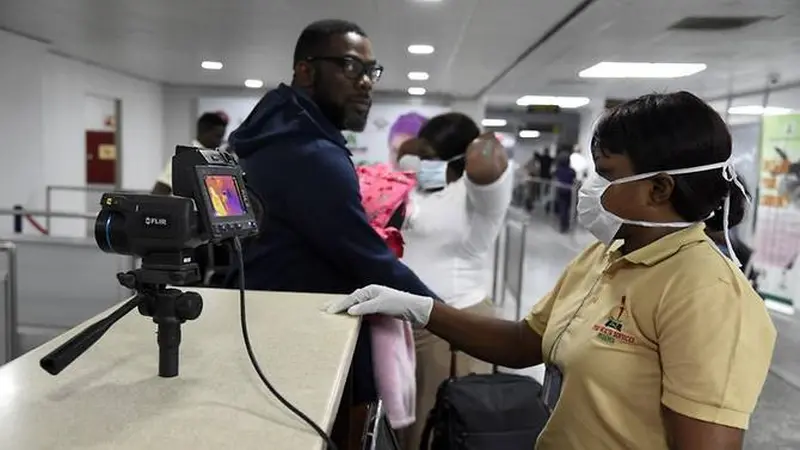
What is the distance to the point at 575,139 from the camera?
19.9 metres

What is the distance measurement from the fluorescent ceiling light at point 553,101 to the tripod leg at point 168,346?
1143 centimetres

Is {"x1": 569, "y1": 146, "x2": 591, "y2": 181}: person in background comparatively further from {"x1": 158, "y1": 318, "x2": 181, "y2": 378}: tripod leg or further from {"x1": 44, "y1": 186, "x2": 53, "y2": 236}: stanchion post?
{"x1": 158, "y1": 318, "x2": 181, "y2": 378}: tripod leg

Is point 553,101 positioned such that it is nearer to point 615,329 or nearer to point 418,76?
point 418,76

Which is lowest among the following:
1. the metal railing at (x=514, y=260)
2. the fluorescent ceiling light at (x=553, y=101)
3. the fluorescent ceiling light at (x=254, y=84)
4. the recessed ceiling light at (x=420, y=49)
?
the metal railing at (x=514, y=260)

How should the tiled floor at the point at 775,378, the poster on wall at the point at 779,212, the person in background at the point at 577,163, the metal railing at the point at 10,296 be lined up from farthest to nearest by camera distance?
1. the person in background at the point at 577,163
2. the poster on wall at the point at 779,212
3. the tiled floor at the point at 775,378
4. the metal railing at the point at 10,296

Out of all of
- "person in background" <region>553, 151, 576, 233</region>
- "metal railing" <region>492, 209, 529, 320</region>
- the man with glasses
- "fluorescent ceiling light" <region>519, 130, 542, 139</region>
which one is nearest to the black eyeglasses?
the man with glasses

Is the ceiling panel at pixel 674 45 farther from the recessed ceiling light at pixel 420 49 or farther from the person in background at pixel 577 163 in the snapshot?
the person in background at pixel 577 163

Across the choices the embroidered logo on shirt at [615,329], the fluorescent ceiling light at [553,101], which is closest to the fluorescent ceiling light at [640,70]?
the fluorescent ceiling light at [553,101]

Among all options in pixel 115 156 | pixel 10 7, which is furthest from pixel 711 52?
pixel 115 156

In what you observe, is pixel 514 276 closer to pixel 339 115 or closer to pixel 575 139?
pixel 339 115

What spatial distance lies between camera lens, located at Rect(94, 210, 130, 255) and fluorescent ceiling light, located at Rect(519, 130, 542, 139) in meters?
20.8

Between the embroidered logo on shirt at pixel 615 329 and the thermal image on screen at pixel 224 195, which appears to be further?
the embroidered logo on shirt at pixel 615 329

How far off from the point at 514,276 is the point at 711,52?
2.78 metres

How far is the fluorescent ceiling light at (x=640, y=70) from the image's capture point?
720 cm
